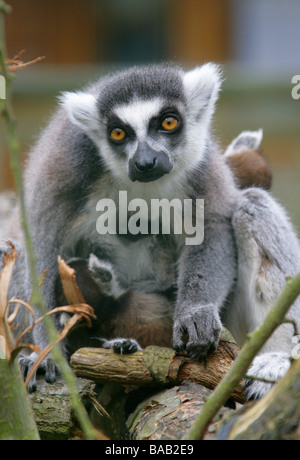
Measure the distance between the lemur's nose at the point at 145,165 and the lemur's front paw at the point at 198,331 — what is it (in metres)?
1.01

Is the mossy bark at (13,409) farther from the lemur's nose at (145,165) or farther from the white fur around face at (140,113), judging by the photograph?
the white fur around face at (140,113)

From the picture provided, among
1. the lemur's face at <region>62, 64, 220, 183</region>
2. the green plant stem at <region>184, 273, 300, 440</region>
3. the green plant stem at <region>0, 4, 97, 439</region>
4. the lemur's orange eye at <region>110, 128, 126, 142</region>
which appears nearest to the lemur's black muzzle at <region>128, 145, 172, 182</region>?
the lemur's face at <region>62, 64, 220, 183</region>

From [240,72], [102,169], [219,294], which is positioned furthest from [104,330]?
[240,72]

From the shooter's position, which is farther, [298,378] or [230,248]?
[230,248]

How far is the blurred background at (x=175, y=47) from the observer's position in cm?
1490

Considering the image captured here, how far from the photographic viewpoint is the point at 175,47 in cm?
1560

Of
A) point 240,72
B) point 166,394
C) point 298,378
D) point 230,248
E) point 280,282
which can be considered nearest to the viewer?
point 298,378

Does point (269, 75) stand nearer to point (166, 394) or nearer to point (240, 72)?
point (240, 72)

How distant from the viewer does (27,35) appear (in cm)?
1540

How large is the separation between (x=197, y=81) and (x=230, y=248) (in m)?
1.33

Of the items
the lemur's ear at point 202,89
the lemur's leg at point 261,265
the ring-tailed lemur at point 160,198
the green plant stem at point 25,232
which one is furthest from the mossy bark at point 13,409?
the lemur's ear at point 202,89

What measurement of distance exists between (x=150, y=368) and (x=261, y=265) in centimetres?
124

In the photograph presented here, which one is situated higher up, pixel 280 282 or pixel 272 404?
pixel 272 404

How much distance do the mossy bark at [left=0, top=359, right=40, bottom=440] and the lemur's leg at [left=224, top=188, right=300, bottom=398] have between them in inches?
75.0
